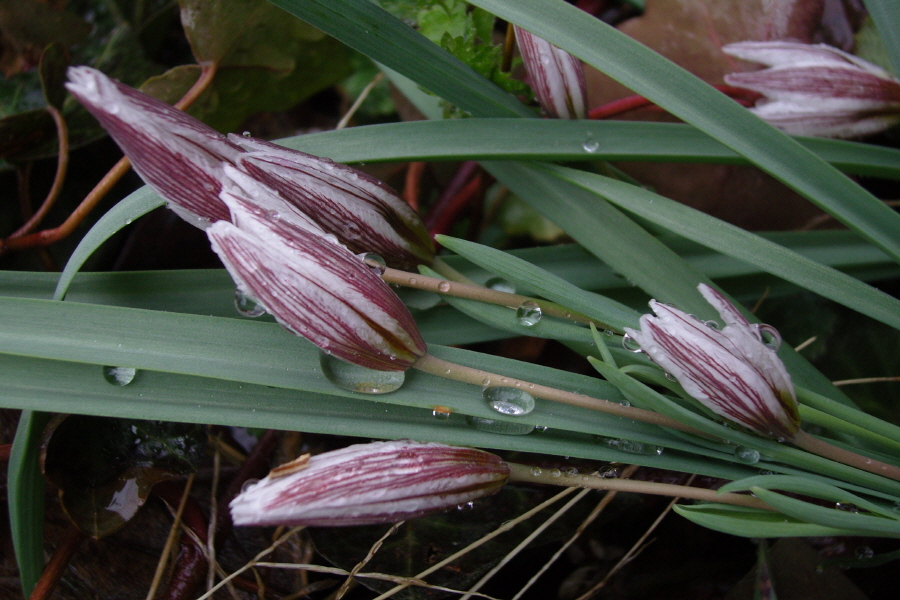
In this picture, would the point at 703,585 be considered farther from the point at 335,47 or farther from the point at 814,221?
the point at 335,47

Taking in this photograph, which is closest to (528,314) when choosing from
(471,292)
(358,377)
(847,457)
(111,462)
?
(471,292)

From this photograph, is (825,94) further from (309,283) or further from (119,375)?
(119,375)

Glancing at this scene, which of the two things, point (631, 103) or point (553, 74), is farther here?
point (631, 103)

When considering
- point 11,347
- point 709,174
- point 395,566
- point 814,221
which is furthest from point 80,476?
point 814,221

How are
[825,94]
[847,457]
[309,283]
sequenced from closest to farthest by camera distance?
[309,283] → [847,457] → [825,94]

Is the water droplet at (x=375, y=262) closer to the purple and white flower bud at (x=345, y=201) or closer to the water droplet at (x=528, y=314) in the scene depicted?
the purple and white flower bud at (x=345, y=201)

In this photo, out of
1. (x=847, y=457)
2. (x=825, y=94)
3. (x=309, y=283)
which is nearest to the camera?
(x=309, y=283)

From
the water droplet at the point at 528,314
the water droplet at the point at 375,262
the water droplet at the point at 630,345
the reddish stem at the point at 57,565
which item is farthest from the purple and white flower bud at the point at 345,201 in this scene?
the reddish stem at the point at 57,565
